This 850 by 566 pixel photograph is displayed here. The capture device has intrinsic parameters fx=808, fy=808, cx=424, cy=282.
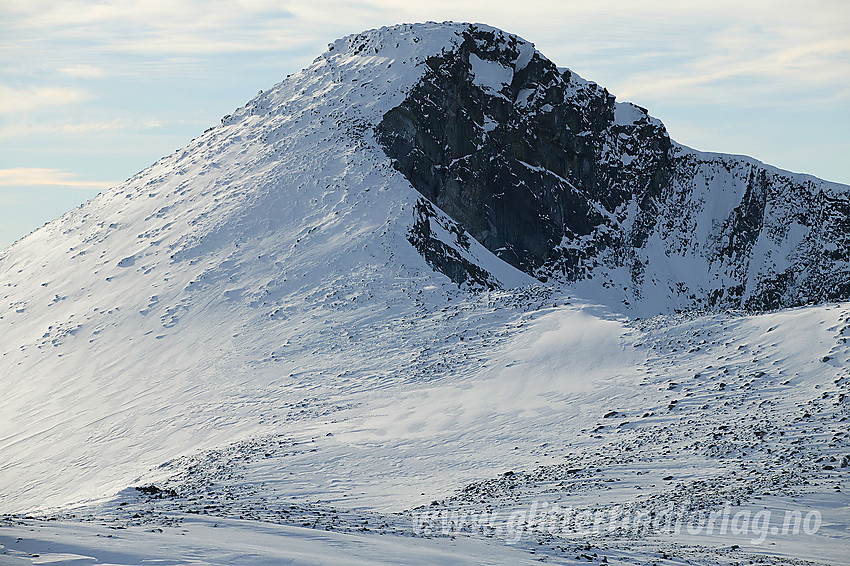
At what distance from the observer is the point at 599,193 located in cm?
6544

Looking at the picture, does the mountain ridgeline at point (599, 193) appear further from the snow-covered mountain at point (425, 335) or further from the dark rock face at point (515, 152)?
the snow-covered mountain at point (425, 335)

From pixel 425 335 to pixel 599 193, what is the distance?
36.3 m

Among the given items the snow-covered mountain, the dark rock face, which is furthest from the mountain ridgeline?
the snow-covered mountain

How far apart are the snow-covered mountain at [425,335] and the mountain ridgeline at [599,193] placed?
245 mm

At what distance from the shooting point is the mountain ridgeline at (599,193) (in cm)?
5588

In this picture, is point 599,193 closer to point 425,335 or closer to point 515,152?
point 515,152

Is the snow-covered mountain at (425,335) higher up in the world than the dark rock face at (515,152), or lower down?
lower down

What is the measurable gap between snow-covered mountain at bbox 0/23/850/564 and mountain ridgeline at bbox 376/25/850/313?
0.80ft

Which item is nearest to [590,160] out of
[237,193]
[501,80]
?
[501,80]

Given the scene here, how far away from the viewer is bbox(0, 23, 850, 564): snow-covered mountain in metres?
18.7

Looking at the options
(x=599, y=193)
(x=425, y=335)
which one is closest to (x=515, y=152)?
(x=599, y=193)

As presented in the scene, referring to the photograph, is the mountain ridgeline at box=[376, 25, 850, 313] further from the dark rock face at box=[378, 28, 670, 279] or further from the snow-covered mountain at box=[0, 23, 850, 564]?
the snow-covered mountain at box=[0, 23, 850, 564]

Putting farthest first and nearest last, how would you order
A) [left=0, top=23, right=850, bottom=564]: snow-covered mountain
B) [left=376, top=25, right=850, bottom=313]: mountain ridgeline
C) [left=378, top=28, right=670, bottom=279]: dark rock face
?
[left=376, top=25, right=850, bottom=313]: mountain ridgeline
[left=378, top=28, right=670, bottom=279]: dark rock face
[left=0, top=23, right=850, bottom=564]: snow-covered mountain

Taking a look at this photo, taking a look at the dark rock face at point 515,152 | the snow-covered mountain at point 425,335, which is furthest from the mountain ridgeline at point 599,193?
the snow-covered mountain at point 425,335
